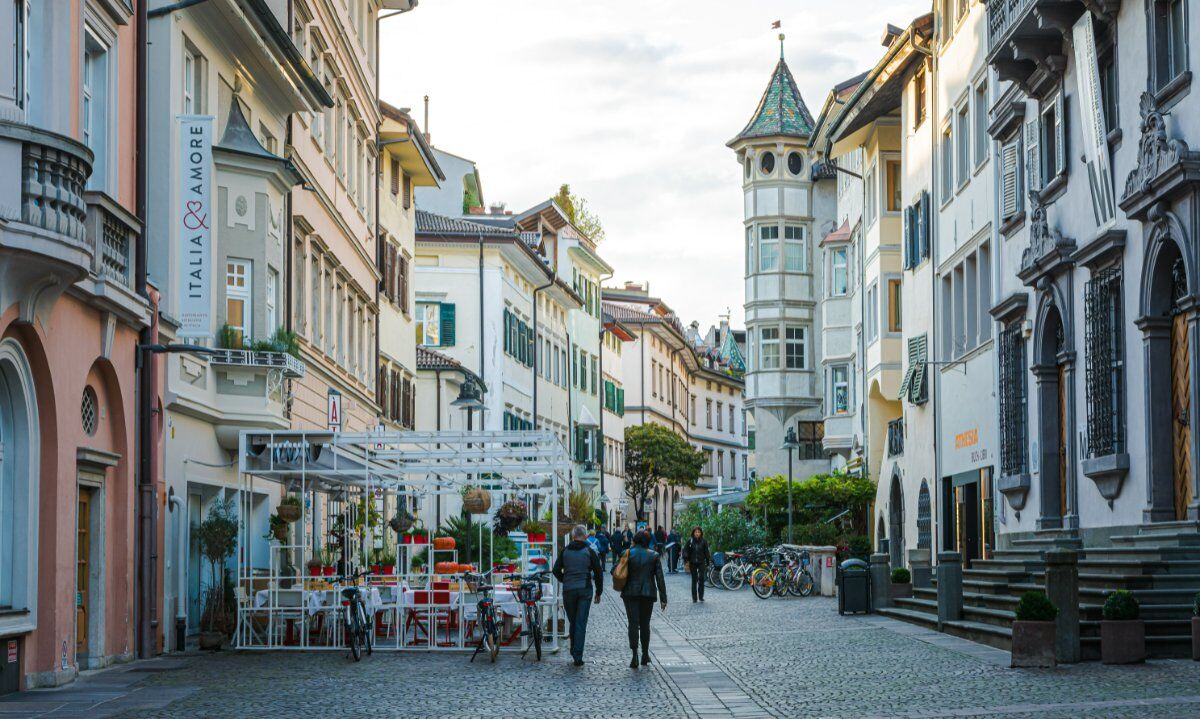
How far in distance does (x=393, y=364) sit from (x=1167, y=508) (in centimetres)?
3061

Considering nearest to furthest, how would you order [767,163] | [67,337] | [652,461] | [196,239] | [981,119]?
[67,337], [196,239], [981,119], [767,163], [652,461]

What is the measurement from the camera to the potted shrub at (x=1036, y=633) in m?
18.1

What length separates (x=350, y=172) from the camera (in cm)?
4041

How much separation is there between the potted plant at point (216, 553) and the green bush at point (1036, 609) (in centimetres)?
1087

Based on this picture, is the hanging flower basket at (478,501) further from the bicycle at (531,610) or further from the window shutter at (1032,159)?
the window shutter at (1032,159)

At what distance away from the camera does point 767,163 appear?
70625mm

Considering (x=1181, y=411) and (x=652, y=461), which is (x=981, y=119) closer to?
(x=1181, y=411)

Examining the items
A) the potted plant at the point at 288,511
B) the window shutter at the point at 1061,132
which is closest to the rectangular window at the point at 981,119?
the window shutter at the point at 1061,132

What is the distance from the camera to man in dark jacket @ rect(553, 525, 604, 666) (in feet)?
68.4

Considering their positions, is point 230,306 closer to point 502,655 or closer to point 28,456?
point 502,655

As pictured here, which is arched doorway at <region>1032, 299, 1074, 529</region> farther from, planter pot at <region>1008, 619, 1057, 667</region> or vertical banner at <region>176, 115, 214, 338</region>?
vertical banner at <region>176, 115, 214, 338</region>

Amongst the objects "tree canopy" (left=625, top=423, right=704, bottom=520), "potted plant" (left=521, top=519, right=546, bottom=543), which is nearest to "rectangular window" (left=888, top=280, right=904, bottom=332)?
"potted plant" (left=521, top=519, right=546, bottom=543)

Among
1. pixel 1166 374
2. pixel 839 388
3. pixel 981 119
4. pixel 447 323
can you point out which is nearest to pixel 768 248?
pixel 839 388

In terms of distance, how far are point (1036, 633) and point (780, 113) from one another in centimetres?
5533
